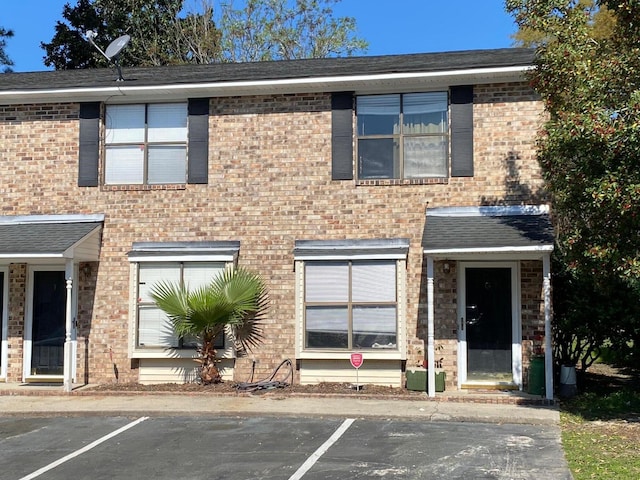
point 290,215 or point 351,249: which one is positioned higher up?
point 290,215

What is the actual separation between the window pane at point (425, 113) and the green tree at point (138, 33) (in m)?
19.2

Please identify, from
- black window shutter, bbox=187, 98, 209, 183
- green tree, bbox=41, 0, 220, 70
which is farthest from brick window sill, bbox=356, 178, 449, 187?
green tree, bbox=41, 0, 220, 70

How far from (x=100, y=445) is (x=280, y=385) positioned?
13.4ft

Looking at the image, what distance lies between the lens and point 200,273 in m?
12.9

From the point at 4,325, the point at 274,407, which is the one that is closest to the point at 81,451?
the point at 274,407

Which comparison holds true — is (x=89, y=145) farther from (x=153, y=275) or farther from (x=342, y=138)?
(x=342, y=138)

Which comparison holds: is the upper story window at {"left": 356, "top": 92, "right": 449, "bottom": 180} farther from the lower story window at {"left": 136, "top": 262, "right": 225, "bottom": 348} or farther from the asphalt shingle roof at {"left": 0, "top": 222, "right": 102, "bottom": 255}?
the asphalt shingle roof at {"left": 0, "top": 222, "right": 102, "bottom": 255}

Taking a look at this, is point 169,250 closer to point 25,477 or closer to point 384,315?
point 384,315

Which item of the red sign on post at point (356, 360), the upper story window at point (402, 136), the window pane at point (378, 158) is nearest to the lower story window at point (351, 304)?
the red sign on post at point (356, 360)

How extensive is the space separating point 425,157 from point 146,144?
5.14m

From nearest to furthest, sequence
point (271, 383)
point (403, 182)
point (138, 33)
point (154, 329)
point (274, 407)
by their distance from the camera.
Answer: point (274, 407), point (271, 383), point (403, 182), point (154, 329), point (138, 33)

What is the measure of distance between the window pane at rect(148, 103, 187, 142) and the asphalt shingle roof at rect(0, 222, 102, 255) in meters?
1.98

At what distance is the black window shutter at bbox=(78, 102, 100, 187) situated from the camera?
1347 cm

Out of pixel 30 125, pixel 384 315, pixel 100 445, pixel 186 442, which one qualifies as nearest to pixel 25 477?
pixel 100 445
